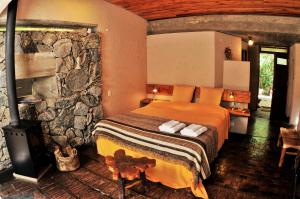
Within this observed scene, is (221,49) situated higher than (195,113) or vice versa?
(221,49)

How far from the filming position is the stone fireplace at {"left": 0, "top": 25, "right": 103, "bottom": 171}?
387 centimetres

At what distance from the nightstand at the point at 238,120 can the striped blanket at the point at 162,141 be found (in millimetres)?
1679

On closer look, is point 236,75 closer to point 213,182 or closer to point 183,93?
point 183,93

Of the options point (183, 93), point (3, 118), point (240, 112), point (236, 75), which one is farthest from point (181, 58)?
point (3, 118)

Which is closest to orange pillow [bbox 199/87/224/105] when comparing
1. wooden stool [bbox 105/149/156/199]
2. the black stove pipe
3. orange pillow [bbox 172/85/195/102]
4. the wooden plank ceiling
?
orange pillow [bbox 172/85/195/102]

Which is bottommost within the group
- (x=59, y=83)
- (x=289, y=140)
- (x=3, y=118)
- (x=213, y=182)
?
(x=213, y=182)

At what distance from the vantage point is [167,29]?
236 inches

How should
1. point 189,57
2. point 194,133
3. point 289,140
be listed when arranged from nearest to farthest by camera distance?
point 194,133, point 289,140, point 189,57

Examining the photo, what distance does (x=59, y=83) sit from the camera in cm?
434

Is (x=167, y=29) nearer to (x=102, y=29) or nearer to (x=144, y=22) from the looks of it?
(x=144, y=22)

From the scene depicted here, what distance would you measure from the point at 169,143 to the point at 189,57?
10.5 ft

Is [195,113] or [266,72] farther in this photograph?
[266,72]

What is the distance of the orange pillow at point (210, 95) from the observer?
17.5ft

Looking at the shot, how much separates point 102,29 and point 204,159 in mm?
3442
